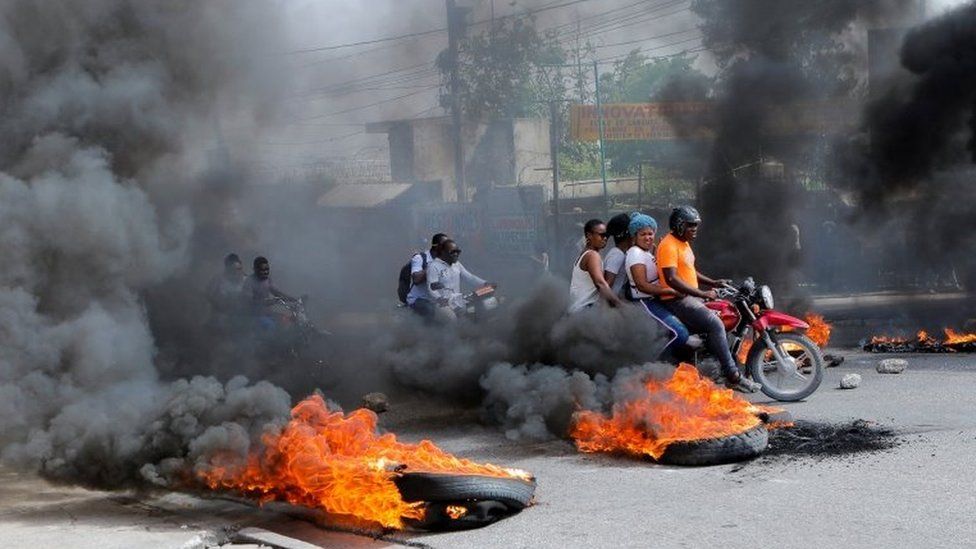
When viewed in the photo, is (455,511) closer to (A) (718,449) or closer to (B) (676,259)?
(A) (718,449)

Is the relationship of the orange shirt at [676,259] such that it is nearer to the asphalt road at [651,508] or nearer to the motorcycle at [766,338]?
the motorcycle at [766,338]

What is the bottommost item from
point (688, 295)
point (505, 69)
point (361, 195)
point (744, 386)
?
point (744, 386)

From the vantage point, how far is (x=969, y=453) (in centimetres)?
736

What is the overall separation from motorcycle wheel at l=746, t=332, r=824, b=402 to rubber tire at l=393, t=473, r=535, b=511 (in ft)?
13.6

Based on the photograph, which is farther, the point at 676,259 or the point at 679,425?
the point at 676,259

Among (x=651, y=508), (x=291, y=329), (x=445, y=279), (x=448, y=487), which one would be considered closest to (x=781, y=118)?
(x=445, y=279)

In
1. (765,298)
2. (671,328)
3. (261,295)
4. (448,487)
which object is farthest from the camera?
(261,295)

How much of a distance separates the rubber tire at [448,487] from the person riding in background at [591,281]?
11.2 feet

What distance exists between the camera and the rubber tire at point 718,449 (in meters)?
7.46

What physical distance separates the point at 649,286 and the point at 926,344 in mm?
5465

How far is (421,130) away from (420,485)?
2396 cm

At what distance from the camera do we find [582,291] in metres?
9.77

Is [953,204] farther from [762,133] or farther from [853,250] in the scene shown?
[853,250]

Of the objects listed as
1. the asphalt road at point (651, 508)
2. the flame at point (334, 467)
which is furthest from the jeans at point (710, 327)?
the flame at point (334, 467)
